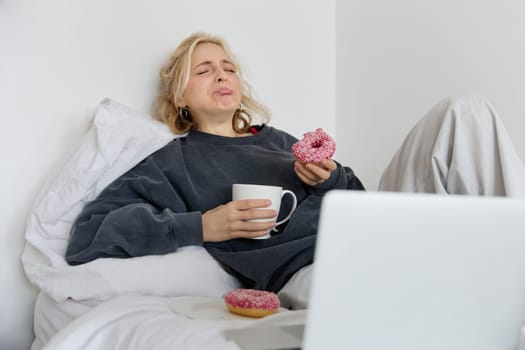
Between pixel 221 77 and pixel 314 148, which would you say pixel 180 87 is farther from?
pixel 314 148

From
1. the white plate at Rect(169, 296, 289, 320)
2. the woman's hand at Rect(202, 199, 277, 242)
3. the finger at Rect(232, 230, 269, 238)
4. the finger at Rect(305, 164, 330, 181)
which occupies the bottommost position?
the white plate at Rect(169, 296, 289, 320)

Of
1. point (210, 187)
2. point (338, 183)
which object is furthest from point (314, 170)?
point (210, 187)

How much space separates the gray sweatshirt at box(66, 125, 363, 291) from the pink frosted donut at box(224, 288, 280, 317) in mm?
304

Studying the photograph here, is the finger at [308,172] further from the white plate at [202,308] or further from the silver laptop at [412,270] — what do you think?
the silver laptop at [412,270]

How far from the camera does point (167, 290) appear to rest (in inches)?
53.6

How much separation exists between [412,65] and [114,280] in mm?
1188

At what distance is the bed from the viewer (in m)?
1.06

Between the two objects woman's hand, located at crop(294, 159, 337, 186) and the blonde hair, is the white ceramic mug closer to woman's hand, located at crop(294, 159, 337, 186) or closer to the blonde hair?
woman's hand, located at crop(294, 159, 337, 186)

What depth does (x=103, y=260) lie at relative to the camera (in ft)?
4.45

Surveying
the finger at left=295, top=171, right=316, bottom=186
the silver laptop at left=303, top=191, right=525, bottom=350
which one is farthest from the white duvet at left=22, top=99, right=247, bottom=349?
the silver laptop at left=303, top=191, right=525, bottom=350

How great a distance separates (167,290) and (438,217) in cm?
81

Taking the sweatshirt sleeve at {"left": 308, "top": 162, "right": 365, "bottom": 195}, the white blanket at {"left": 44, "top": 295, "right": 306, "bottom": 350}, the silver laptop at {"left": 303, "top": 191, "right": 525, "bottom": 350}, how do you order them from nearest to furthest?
1. the silver laptop at {"left": 303, "top": 191, "right": 525, "bottom": 350}
2. the white blanket at {"left": 44, "top": 295, "right": 306, "bottom": 350}
3. the sweatshirt sleeve at {"left": 308, "top": 162, "right": 365, "bottom": 195}

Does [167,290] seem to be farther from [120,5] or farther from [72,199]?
[120,5]

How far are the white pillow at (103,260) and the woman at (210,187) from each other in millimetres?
32
